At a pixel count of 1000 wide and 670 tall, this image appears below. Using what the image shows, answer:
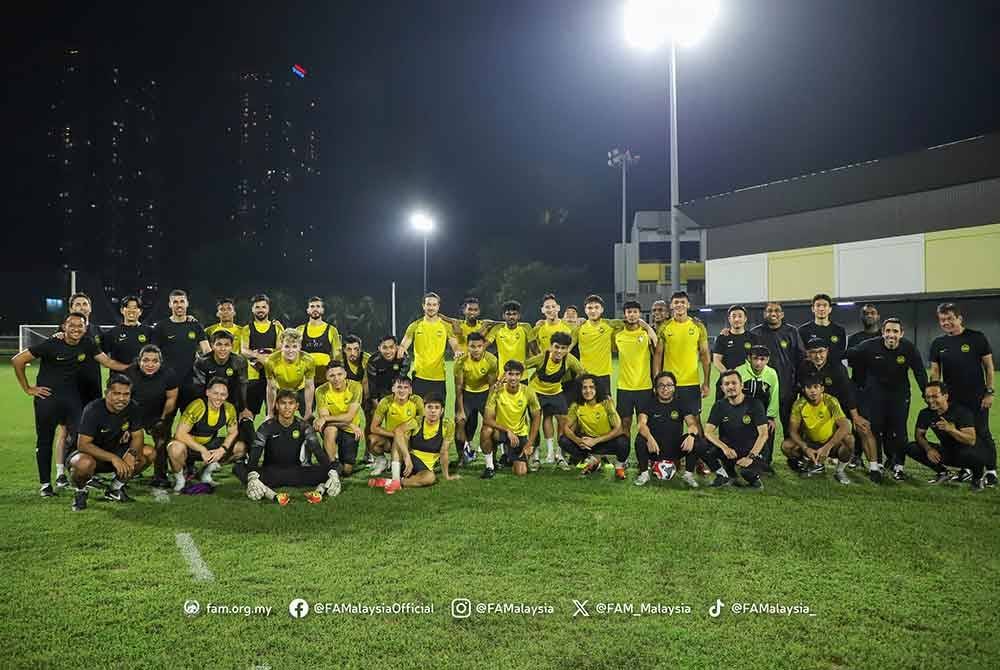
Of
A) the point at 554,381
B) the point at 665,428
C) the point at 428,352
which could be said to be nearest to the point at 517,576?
the point at 665,428

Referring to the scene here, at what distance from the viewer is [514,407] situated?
7.65 metres

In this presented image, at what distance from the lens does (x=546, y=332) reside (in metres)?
8.76

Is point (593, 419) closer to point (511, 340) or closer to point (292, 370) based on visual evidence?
point (511, 340)

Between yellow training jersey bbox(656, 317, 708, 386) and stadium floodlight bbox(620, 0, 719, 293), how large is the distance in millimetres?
6125

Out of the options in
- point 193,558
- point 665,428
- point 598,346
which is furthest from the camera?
point 598,346

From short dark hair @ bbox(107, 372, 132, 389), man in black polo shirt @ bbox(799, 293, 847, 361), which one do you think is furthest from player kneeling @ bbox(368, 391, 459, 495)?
man in black polo shirt @ bbox(799, 293, 847, 361)

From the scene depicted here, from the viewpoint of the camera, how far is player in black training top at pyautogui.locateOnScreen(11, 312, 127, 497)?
643 cm

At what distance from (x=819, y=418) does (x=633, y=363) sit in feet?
6.44

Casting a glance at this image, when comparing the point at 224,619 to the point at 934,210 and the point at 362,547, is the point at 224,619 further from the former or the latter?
the point at 934,210

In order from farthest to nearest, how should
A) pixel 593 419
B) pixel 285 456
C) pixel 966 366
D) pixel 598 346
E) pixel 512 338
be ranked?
pixel 512 338
pixel 598 346
pixel 593 419
pixel 966 366
pixel 285 456

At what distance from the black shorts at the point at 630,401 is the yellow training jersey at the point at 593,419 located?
14.4 inches

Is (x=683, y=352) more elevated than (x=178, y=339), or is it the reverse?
(x=178, y=339)

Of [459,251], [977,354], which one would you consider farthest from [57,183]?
[977,354]

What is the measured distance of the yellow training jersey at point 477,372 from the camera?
821cm
